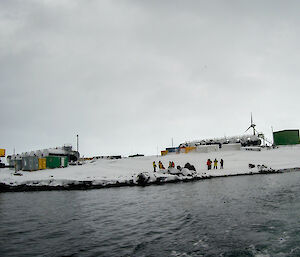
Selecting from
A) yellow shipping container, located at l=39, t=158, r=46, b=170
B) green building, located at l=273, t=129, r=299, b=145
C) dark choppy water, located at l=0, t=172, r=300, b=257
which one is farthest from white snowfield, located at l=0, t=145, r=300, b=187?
green building, located at l=273, t=129, r=299, b=145

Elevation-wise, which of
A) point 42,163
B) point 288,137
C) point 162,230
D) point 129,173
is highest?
point 288,137

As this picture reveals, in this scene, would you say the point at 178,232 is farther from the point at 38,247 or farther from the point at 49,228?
the point at 49,228

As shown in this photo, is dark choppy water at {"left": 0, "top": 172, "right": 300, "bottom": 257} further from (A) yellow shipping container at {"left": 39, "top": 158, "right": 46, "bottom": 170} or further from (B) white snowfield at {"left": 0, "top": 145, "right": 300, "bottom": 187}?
(A) yellow shipping container at {"left": 39, "top": 158, "right": 46, "bottom": 170}

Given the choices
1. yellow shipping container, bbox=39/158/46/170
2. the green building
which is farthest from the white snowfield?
the green building

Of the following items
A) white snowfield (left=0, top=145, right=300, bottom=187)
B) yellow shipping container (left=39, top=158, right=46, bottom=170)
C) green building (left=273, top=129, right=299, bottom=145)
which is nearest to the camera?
white snowfield (left=0, top=145, right=300, bottom=187)

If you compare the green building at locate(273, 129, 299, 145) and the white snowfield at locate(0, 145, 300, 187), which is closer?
A: the white snowfield at locate(0, 145, 300, 187)

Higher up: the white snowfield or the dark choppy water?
the white snowfield

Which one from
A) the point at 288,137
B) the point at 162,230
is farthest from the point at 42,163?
the point at 288,137

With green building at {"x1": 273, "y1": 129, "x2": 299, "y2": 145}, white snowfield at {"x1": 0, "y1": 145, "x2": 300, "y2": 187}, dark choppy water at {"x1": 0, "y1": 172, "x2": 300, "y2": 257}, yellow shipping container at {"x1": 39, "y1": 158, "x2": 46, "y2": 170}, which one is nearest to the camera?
dark choppy water at {"x1": 0, "y1": 172, "x2": 300, "y2": 257}

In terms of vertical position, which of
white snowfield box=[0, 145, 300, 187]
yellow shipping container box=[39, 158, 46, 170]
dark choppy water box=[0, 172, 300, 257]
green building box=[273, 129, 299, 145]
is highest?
green building box=[273, 129, 299, 145]

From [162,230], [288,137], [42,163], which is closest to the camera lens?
[162,230]

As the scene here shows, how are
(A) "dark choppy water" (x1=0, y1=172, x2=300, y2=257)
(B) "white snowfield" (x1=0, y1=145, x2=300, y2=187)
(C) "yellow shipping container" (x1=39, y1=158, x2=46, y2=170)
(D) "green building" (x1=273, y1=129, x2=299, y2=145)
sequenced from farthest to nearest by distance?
(D) "green building" (x1=273, y1=129, x2=299, y2=145)
(C) "yellow shipping container" (x1=39, y1=158, x2=46, y2=170)
(B) "white snowfield" (x1=0, y1=145, x2=300, y2=187)
(A) "dark choppy water" (x1=0, y1=172, x2=300, y2=257)

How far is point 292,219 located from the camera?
10.9 meters

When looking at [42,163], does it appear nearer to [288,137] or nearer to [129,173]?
[129,173]
